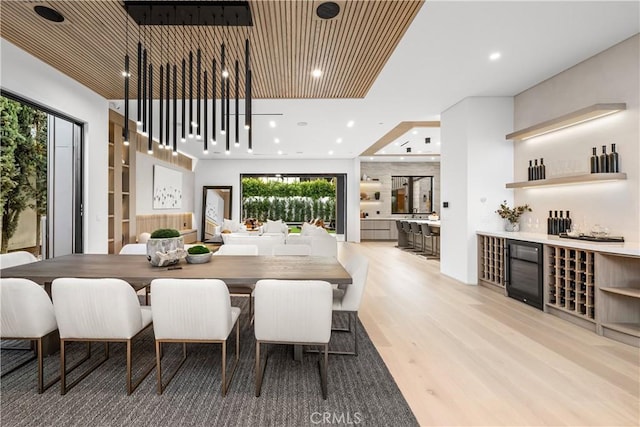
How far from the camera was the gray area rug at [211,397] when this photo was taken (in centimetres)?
184

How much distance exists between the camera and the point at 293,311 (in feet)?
6.47

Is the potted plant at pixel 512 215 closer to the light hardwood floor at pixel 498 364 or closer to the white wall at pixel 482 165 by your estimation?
the white wall at pixel 482 165

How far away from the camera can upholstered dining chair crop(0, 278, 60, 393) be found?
1.98 metres

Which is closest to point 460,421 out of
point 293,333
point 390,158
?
point 293,333

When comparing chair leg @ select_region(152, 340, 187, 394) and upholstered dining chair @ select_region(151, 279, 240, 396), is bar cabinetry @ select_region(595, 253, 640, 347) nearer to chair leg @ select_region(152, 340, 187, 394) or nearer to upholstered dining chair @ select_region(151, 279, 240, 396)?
upholstered dining chair @ select_region(151, 279, 240, 396)

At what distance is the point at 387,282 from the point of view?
5.23 metres

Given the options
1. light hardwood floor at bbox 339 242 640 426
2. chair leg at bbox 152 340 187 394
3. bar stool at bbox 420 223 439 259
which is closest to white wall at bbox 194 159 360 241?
bar stool at bbox 420 223 439 259

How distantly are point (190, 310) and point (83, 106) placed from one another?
4.31 meters

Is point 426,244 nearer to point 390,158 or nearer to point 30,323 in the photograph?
point 390,158

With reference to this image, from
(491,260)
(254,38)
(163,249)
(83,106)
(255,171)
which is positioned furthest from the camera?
(255,171)

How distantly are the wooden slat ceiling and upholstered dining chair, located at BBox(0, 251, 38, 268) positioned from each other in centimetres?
226

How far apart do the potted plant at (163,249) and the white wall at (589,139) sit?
4510 mm

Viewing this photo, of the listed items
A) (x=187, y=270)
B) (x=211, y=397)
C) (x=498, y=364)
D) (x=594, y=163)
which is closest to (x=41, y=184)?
(x=187, y=270)

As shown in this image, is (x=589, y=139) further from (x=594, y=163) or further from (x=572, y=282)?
(x=572, y=282)
